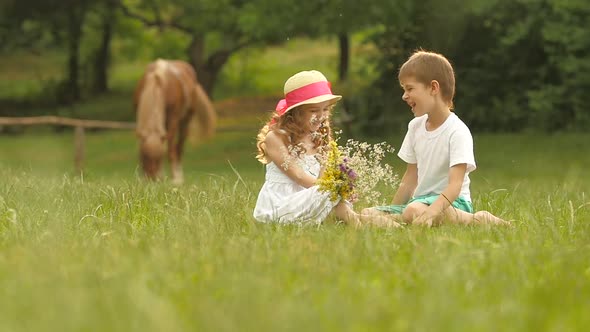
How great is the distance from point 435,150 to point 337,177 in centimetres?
86

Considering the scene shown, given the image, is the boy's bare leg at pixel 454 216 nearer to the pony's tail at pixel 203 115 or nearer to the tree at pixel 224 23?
the pony's tail at pixel 203 115

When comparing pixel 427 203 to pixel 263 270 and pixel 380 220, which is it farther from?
pixel 263 270

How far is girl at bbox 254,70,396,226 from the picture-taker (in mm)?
5781

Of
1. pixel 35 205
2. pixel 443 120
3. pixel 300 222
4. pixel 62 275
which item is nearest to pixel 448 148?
pixel 443 120

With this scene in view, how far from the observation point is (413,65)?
19.4ft

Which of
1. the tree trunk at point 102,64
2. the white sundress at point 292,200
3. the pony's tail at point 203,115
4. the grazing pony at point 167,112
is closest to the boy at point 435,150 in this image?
the white sundress at point 292,200

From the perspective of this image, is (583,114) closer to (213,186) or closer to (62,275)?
(213,186)

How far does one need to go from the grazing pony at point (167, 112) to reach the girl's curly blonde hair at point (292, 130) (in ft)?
23.8

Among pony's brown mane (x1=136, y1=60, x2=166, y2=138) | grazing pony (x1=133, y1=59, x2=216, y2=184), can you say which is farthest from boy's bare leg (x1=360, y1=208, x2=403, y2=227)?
pony's brown mane (x1=136, y1=60, x2=166, y2=138)

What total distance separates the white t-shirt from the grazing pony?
290 inches

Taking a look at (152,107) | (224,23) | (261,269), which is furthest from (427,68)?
(224,23)

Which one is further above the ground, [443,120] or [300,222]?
[443,120]

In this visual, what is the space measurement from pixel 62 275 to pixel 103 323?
0.85 meters

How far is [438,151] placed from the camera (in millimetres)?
6051
